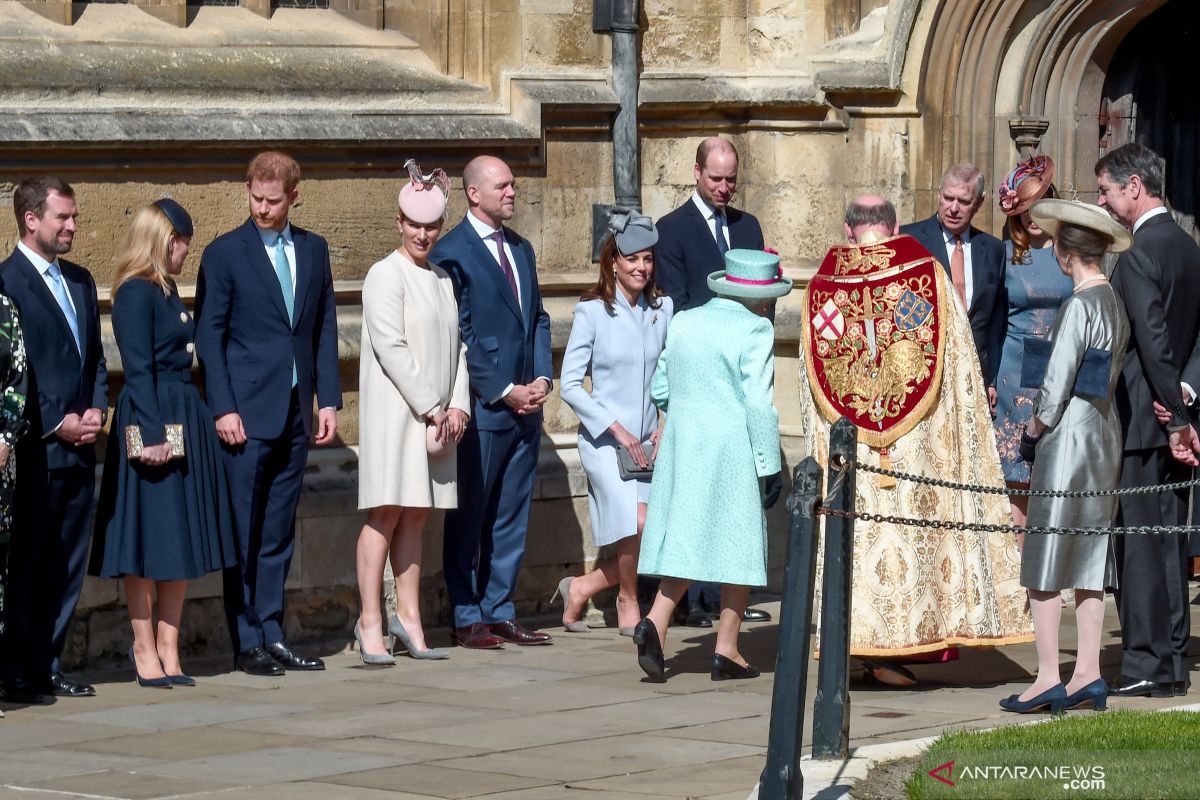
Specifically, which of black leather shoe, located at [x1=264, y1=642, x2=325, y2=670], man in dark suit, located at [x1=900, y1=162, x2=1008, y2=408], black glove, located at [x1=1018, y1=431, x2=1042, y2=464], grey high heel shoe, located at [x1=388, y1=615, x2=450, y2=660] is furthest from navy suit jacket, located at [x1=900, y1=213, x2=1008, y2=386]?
black leather shoe, located at [x1=264, y1=642, x2=325, y2=670]

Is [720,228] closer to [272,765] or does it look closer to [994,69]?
[994,69]

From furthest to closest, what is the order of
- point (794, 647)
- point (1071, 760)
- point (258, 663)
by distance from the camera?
point (258, 663) → point (1071, 760) → point (794, 647)

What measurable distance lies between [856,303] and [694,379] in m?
0.64

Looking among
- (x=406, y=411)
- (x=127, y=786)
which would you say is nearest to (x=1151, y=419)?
(x=406, y=411)

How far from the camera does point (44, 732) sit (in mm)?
7766

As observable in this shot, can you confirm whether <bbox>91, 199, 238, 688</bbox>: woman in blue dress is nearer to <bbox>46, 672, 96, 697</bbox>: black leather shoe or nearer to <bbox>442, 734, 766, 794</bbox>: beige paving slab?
<bbox>46, 672, 96, 697</bbox>: black leather shoe

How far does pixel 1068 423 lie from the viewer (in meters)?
8.02

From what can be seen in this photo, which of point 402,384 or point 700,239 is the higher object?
point 700,239

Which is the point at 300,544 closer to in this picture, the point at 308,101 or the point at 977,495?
the point at 308,101

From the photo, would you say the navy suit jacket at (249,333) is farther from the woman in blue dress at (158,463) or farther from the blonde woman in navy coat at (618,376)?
the blonde woman in navy coat at (618,376)

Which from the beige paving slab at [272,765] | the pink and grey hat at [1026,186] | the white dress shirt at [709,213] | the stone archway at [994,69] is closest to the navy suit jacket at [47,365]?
the beige paving slab at [272,765]

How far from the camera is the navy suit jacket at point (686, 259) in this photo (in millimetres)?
10352

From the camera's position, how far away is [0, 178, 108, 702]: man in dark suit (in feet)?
27.7

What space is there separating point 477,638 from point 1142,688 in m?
2.74
